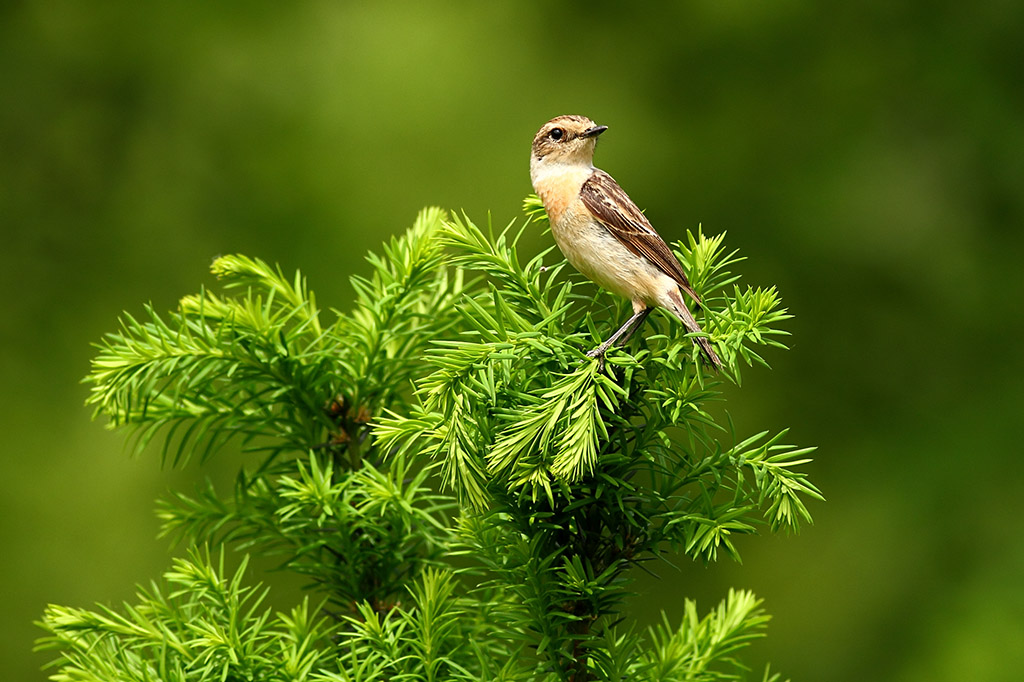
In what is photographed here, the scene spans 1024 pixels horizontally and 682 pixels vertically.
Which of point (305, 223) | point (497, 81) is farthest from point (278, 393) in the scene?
point (497, 81)

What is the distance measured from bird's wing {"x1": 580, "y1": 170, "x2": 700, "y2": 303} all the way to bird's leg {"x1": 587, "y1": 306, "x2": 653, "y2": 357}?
0.06 metres

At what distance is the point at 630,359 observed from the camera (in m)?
1.00

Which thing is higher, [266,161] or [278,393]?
[266,161]

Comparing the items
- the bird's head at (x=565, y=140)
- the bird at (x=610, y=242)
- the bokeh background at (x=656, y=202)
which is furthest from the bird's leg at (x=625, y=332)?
the bokeh background at (x=656, y=202)

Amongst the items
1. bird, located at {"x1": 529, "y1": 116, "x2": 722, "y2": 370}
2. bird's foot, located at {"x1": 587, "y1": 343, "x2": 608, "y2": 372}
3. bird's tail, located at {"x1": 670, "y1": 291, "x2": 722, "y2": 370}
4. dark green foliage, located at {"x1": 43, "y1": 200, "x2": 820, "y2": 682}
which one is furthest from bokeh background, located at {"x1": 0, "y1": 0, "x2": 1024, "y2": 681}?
bird's foot, located at {"x1": 587, "y1": 343, "x2": 608, "y2": 372}

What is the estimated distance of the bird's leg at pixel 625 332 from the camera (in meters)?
1.03

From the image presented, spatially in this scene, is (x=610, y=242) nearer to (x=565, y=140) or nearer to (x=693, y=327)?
(x=693, y=327)

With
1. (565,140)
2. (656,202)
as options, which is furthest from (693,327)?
(656,202)

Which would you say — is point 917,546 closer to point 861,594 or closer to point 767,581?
point 861,594

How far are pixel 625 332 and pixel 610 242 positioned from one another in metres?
0.18

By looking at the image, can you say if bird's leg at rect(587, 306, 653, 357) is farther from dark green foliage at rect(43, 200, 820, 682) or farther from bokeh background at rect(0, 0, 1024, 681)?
bokeh background at rect(0, 0, 1024, 681)

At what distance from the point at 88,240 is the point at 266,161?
71 centimetres

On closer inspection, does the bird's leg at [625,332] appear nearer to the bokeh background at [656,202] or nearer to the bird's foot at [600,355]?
the bird's foot at [600,355]

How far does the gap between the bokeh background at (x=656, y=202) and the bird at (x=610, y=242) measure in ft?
5.57
